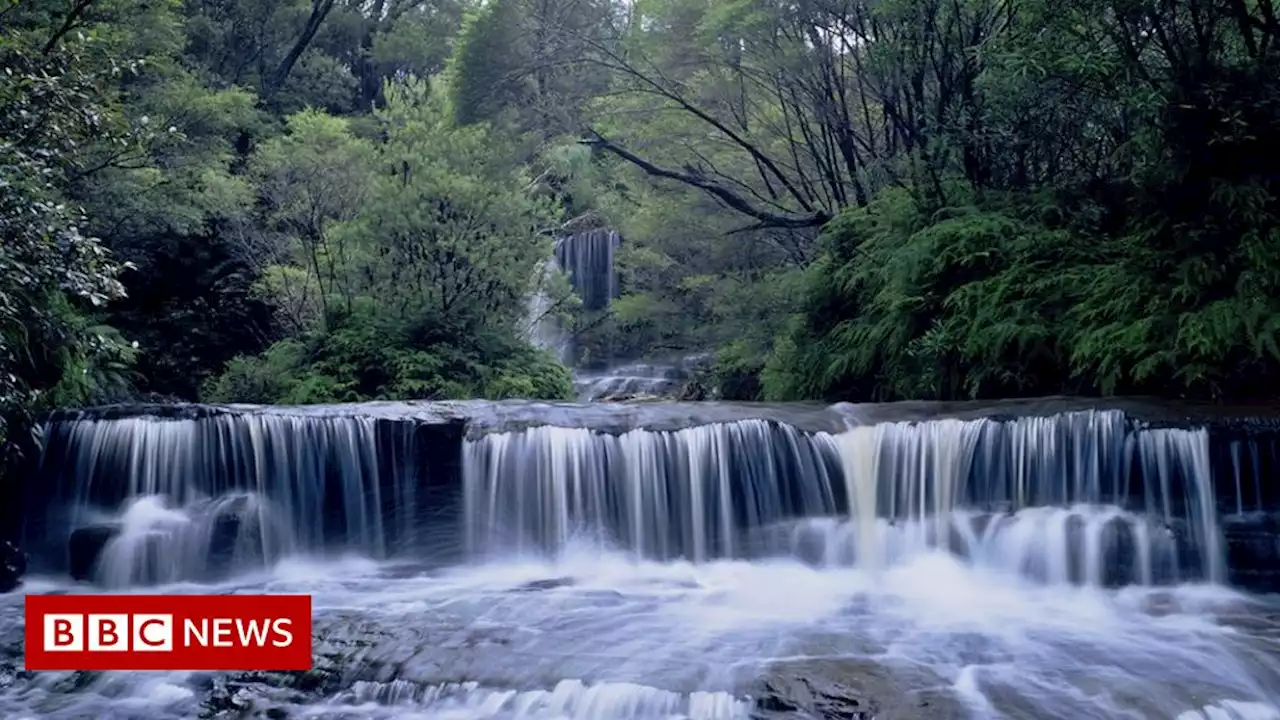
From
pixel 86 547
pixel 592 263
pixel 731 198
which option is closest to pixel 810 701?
pixel 86 547

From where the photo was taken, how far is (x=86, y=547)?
9766 millimetres

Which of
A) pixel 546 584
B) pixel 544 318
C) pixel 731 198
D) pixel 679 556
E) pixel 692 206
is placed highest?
pixel 692 206

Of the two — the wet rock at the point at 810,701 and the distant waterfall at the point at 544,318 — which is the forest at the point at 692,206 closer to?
the distant waterfall at the point at 544,318

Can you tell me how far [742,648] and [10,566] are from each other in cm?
697

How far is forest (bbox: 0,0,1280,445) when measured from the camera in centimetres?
1013

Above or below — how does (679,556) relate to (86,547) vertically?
below

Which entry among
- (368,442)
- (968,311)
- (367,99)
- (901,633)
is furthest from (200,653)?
(367,99)

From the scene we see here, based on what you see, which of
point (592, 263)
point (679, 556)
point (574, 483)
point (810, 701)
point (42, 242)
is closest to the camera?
point (810, 701)

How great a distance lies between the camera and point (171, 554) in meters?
9.75

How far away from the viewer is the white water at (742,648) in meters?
6.32

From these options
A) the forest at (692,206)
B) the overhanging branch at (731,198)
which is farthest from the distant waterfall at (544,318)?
→ the overhanging branch at (731,198)

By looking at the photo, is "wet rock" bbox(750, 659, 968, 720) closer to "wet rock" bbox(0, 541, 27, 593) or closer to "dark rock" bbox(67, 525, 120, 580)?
"dark rock" bbox(67, 525, 120, 580)

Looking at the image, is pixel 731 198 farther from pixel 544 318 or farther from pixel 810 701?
pixel 810 701

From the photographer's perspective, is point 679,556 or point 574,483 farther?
point 574,483
